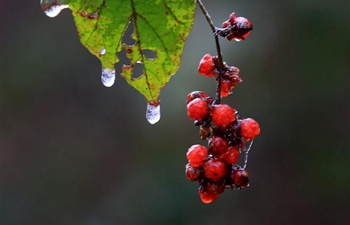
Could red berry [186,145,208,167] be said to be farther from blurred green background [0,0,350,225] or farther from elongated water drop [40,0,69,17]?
blurred green background [0,0,350,225]

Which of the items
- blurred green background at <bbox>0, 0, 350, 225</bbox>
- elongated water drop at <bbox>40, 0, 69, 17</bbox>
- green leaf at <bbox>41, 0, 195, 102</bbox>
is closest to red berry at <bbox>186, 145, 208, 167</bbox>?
green leaf at <bbox>41, 0, 195, 102</bbox>

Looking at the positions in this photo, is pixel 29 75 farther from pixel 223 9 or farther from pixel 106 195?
pixel 223 9

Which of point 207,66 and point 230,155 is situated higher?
point 207,66

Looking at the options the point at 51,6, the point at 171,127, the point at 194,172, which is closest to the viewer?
the point at 51,6

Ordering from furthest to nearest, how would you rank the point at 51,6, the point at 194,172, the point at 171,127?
the point at 171,127, the point at 194,172, the point at 51,6

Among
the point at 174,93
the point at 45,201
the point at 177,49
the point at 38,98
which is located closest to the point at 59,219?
the point at 45,201

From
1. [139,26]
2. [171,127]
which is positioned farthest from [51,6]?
[171,127]

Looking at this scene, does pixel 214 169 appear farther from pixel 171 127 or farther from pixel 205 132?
pixel 171 127
